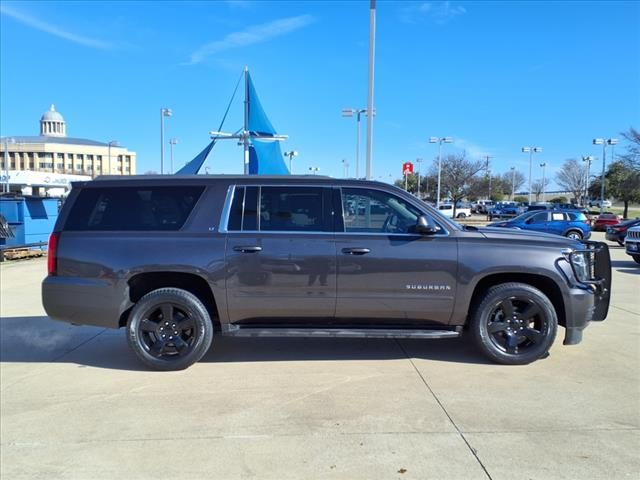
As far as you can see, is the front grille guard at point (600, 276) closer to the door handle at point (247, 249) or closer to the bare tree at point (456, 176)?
the door handle at point (247, 249)

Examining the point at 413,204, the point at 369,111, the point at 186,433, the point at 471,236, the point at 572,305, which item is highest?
the point at 369,111

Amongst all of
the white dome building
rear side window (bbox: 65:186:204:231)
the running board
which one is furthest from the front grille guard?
the white dome building

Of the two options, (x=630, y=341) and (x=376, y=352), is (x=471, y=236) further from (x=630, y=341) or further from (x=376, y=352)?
(x=630, y=341)

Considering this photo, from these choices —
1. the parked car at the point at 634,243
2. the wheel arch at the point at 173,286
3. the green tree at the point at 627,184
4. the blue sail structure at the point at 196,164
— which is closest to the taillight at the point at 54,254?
the wheel arch at the point at 173,286

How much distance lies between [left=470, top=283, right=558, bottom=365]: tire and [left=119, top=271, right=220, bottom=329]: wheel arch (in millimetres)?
2639

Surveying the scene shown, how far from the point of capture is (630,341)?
586 centimetres

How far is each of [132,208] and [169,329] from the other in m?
1.27

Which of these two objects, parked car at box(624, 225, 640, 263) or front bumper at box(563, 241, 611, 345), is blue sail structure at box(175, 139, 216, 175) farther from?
front bumper at box(563, 241, 611, 345)

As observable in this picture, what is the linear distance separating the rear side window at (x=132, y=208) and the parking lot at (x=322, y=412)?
147 centimetres

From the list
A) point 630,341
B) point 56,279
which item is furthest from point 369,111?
point 56,279

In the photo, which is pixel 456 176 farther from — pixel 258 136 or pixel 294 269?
pixel 294 269

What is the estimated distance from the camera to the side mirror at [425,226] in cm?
470

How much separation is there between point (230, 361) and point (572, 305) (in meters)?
3.47

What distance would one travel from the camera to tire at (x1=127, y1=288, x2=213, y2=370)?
15.9 ft
